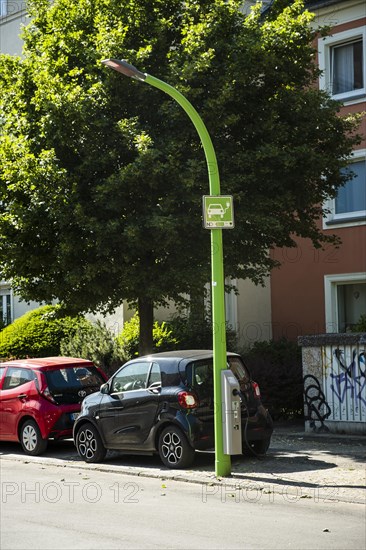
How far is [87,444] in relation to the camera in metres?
14.5

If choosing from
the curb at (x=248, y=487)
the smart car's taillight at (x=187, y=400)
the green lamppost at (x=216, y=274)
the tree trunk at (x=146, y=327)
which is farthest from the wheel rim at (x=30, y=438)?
the green lamppost at (x=216, y=274)

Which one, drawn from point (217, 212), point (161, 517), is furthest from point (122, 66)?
point (161, 517)

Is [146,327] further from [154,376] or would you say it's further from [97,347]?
[154,376]

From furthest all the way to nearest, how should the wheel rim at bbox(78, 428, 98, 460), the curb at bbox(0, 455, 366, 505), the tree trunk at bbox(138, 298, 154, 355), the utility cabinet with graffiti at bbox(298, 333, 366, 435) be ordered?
1. the tree trunk at bbox(138, 298, 154, 355)
2. the utility cabinet with graffiti at bbox(298, 333, 366, 435)
3. the wheel rim at bbox(78, 428, 98, 460)
4. the curb at bbox(0, 455, 366, 505)

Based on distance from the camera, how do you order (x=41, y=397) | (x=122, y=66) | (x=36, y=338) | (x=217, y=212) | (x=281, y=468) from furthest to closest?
1. (x=36, y=338)
2. (x=41, y=397)
3. (x=281, y=468)
4. (x=217, y=212)
5. (x=122, y=66)

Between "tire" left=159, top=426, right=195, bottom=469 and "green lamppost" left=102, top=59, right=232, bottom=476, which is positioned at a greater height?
"green lamppost" left=102, top=59, right=232, bottom=476

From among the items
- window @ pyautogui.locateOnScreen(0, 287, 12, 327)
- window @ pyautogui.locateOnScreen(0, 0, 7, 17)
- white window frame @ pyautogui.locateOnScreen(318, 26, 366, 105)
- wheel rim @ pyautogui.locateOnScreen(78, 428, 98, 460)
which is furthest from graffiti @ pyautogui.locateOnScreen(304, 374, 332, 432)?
window @ pyautogui.locateOnScreen(0, 0, 7, 17)

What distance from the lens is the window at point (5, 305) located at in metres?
32.3

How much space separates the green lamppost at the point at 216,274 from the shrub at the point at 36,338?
1445 cm

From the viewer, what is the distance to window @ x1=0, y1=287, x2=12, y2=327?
32.3m

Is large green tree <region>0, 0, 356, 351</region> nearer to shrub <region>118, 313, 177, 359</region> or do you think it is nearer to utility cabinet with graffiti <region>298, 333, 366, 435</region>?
utility cabinet with graffiti <region>298, 333, 366, 435</region>

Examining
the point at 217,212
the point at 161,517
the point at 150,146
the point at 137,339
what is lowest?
the point at 161,517

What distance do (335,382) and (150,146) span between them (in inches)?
210

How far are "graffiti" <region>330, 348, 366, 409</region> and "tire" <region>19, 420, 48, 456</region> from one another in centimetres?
510
